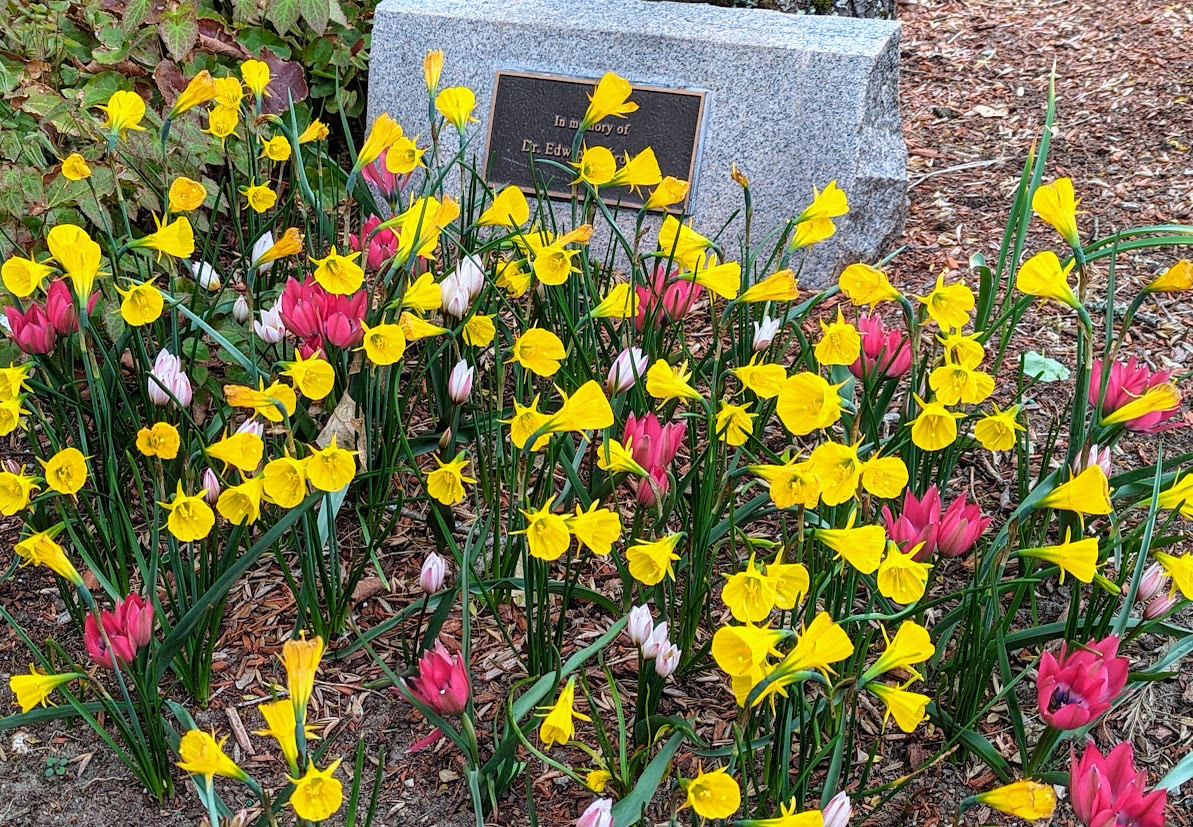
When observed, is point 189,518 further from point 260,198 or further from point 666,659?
point 260,198

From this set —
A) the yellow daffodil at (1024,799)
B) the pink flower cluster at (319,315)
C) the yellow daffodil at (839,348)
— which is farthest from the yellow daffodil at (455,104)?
the yellow daffodil at (1024,799)

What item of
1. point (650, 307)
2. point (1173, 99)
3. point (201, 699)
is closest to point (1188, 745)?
point (650, 307)

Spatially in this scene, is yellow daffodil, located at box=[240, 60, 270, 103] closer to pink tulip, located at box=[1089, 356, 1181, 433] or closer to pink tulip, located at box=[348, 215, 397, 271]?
pink tulip, located at box=[348, 215, 397, 271]

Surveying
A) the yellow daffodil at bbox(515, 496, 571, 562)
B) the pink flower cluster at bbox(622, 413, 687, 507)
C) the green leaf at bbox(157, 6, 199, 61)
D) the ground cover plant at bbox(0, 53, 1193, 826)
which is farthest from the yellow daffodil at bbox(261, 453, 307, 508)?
the green leaf at bbox(157, 6, 199, 61)

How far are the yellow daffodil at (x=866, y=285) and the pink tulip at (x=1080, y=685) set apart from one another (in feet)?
2.17

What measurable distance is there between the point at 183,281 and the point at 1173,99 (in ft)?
11.5

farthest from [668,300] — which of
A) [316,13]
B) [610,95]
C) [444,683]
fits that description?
[316,13]

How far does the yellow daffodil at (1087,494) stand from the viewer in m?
1.55

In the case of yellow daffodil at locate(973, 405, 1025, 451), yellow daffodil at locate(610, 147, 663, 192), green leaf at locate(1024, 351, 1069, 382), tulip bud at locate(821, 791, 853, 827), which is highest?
yellow daffodil at locate(610, 147, 663, 192)

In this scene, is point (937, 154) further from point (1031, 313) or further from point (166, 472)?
point (166, 472)

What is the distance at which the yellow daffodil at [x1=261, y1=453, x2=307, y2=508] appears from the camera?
1.83 meters

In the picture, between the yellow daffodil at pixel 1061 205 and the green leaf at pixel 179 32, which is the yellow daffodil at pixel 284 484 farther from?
the green leaf at pixel 179 32

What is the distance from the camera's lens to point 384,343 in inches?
78.6

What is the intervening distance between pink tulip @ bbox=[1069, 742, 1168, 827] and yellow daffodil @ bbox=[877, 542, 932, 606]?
30 centimetres
